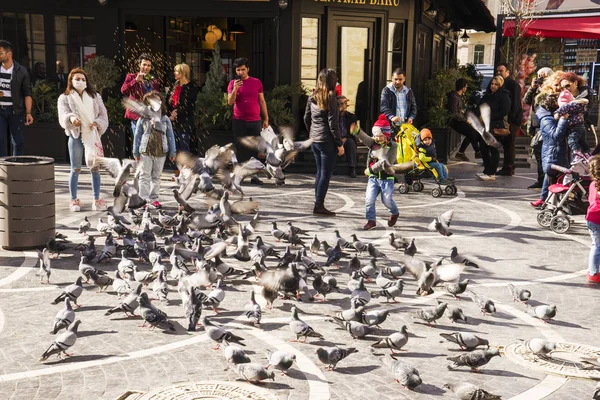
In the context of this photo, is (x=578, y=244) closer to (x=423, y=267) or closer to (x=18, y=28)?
(x=423, y=267)

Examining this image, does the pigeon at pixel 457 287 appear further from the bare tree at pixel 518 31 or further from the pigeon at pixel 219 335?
the bare tree at pixel 518 31

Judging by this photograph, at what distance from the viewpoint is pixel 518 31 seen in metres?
22.8

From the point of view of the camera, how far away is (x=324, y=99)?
1116 cm

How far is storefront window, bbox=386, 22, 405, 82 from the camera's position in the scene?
1869cm

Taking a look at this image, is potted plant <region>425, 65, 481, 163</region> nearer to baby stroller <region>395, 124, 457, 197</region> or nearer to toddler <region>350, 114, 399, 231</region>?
baby stroller <region>395, 124, 457, 197</region>

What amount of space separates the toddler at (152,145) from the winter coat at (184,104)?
241 cm

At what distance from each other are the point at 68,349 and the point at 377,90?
14199mm

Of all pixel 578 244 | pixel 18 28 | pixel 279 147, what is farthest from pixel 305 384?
pixel 18 28

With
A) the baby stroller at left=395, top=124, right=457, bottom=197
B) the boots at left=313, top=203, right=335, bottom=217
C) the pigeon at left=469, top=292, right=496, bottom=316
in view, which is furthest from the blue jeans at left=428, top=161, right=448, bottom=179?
the pigeon at left=469, top=292, right=496, bottom=316

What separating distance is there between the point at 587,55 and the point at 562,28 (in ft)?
9.23

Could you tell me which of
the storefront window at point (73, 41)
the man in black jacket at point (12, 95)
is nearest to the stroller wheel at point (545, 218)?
the man in black jacket at point (12, 95)

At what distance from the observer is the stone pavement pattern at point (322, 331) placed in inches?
206

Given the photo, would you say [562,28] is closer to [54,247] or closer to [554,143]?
[554,143]

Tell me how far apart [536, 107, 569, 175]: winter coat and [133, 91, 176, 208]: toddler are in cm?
656
